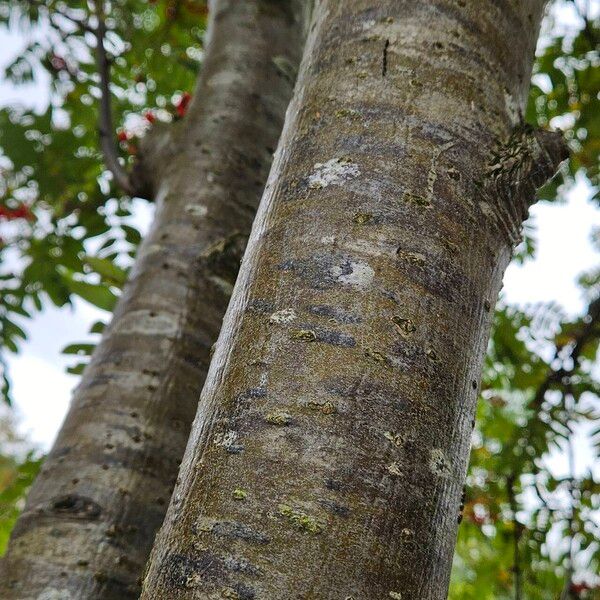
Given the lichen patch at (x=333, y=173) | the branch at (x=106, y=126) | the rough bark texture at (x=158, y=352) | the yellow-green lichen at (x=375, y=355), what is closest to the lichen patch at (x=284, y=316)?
the yellow-green lichen at (x=375, y=355)

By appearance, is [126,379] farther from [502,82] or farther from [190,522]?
[502,82]

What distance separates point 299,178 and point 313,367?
1.18ft

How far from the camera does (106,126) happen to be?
282 cm

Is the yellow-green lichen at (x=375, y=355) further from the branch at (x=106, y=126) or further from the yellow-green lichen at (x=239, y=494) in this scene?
the branch at (x=106, y=126)

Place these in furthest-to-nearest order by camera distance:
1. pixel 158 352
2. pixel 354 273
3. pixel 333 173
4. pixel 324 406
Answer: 1. pixel 158 352
2. pixel 333 173
3. pixel 354 273
4. pixel 324 406

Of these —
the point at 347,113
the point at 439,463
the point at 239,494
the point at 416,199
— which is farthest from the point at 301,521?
the point at 347,113

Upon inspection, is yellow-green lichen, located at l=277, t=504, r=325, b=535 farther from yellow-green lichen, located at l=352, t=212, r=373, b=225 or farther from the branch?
the branch

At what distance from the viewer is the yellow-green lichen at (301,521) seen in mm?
878

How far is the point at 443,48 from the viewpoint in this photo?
1292 mm

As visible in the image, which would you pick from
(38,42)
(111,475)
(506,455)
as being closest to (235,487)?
(111,475)

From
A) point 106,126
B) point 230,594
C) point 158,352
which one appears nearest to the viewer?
point 230,594

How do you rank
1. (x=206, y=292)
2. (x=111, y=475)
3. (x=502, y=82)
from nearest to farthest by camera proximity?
(x=502, y=82)
(x=111, y=475)
(x=206, y=292)

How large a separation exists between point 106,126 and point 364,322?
2.10m

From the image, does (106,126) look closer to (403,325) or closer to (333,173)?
(333,173)
